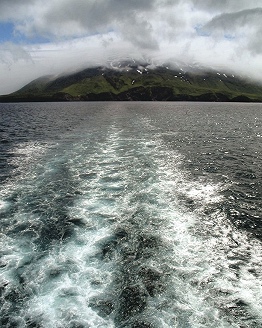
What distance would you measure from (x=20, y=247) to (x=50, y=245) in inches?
78.7

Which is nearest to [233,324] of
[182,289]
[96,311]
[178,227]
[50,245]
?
[182,289]

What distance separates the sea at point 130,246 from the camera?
1270 centimetres

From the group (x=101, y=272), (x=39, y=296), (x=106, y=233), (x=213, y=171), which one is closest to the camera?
(x=39, y=296)

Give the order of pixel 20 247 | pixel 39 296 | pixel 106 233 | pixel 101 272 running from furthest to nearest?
pixel 106 233
pixel 20 247
pixel 101 272
pixel 39 296

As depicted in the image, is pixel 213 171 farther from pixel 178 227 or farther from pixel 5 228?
pixel 5 228

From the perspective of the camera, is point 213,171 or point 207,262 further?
point 213,171

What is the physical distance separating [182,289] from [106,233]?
739 cm

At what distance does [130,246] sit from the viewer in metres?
18.0

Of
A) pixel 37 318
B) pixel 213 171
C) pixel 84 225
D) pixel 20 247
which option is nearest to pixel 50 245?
pixel 20 247

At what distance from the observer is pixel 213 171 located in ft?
117

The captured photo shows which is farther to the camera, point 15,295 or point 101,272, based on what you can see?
point 101,272

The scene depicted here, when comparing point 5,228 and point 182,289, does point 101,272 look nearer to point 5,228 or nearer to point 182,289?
point 182,289

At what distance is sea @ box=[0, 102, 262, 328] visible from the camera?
12.7 m

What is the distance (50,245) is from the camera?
1806 centimetres
